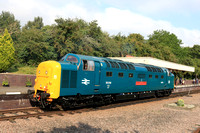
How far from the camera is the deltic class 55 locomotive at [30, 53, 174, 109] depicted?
11.6 meters

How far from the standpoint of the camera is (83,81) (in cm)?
1289

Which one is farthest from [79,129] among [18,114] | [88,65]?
[88,65]

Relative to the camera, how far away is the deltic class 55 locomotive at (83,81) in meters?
11.6

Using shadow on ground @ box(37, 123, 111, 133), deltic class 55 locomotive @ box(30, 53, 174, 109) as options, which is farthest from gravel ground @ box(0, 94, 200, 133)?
deltic class 55 locomotive @ box(30, 53, 174, 109)

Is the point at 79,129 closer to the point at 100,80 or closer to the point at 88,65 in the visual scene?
the point at 88,65

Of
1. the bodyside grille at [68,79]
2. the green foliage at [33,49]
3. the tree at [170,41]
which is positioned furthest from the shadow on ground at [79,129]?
the tree at [170,41]

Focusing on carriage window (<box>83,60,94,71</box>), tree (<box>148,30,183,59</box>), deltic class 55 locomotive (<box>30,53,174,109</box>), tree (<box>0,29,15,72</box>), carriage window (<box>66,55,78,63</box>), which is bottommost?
deltic class 55 locomotive (<box>30,53,174,109</box>)

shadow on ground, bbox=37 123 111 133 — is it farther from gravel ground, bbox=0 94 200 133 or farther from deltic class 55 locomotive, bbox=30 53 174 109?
deltic class 55 locomotive, bbox=30 53 174 109

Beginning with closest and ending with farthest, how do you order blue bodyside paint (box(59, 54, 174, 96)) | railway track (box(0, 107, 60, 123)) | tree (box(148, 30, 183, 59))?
railway track (box(0, 107, 60, 123)) → blue bodyside paint (box(59, 54, 174, 96)) → tree (box(148, 30, 183, 59))

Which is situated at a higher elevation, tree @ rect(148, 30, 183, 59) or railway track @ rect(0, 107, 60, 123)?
tree @ rect(148, 30, 183, 59)

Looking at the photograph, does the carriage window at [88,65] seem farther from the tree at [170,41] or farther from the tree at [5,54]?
the tree at [170,41]

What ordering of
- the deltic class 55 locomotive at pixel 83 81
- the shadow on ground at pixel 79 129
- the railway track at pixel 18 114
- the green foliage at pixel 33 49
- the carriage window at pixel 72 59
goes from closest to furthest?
the shadow on ground at pixel 79 129 < the railway track at pixel 18 114 < the deltic class 55 locomotive at pixel 83 81 < the carriage window at pixel 72 59 < the green foliage at pixel 33 49

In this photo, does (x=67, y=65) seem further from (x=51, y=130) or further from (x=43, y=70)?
(x=51, y=130)

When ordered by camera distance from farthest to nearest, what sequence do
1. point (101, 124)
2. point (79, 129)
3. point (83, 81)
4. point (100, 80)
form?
point (100, 80), point (83, 81), point (101, 124), point (79, 129)
